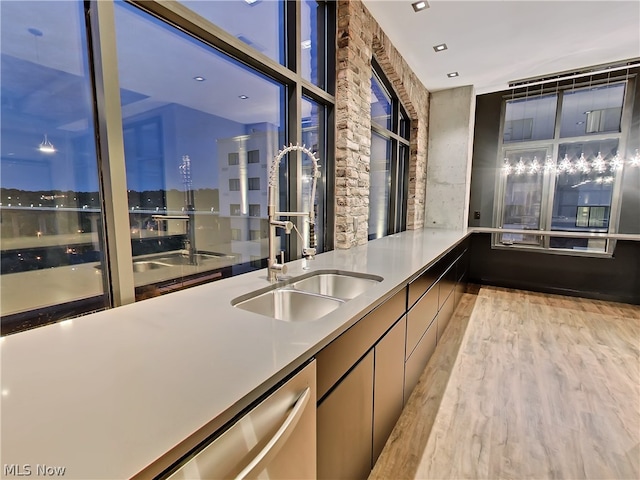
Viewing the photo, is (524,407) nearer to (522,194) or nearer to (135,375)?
(135,375)

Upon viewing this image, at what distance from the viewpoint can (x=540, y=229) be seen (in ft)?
15.0

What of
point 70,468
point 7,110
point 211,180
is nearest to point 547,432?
point 70,468

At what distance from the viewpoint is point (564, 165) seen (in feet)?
13.9

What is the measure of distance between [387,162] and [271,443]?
3.78m

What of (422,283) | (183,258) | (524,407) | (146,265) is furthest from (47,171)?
(524,407)

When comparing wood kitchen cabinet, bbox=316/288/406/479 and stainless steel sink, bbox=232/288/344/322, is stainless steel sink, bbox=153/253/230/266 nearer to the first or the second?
stainless steel sink, bbox=232/288/344/322

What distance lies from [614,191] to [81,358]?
570 cm

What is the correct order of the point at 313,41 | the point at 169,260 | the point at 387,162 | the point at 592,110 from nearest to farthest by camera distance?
the point at 169,260 → the point at 313,41 → the point at 387,162 → the point at 592,110

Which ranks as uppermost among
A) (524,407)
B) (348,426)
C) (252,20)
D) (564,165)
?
(252,20)

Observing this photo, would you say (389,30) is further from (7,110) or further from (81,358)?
(81,358)

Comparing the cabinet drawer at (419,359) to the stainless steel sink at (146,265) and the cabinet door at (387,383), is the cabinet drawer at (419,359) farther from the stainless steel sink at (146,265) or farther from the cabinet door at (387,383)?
the stainless steel sink at (146,265)

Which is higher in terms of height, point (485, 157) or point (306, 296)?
point (485, 157)

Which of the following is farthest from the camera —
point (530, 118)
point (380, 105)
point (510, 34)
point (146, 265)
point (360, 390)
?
point (530, 118)

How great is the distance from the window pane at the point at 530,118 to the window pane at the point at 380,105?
2.20m
